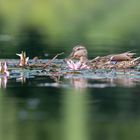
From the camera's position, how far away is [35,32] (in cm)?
4238

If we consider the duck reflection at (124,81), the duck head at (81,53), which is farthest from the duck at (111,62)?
the duck reflection at (124,81)

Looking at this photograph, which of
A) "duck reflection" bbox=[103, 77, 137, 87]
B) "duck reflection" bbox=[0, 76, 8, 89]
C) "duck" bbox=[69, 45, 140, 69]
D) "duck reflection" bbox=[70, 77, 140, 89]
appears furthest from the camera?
"duck" bbox=[69, 45, 140, 69]

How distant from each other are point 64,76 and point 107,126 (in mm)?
4714

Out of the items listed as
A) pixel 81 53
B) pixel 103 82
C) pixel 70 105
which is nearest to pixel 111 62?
pixel 81 53

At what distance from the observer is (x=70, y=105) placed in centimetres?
1404

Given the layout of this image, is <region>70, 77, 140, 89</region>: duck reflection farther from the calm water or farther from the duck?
the duck

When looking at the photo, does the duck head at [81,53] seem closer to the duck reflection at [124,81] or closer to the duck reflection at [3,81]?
the duck reflection at [124,81]

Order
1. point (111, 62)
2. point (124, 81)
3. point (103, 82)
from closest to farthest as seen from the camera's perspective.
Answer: point (103, 82) → point (124, 81) → point (111, 62)

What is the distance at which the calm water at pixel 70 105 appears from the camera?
12508mm

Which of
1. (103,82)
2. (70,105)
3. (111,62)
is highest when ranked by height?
(111,62)

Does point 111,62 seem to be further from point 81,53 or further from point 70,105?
point 70,105

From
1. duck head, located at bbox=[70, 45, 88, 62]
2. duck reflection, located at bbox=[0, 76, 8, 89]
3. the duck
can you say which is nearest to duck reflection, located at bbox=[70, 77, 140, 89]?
duck reflection, located at bbox=[0, 76, 8, 89]

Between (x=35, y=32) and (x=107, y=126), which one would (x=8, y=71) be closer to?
(x=107, y=126)

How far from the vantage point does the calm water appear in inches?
492
